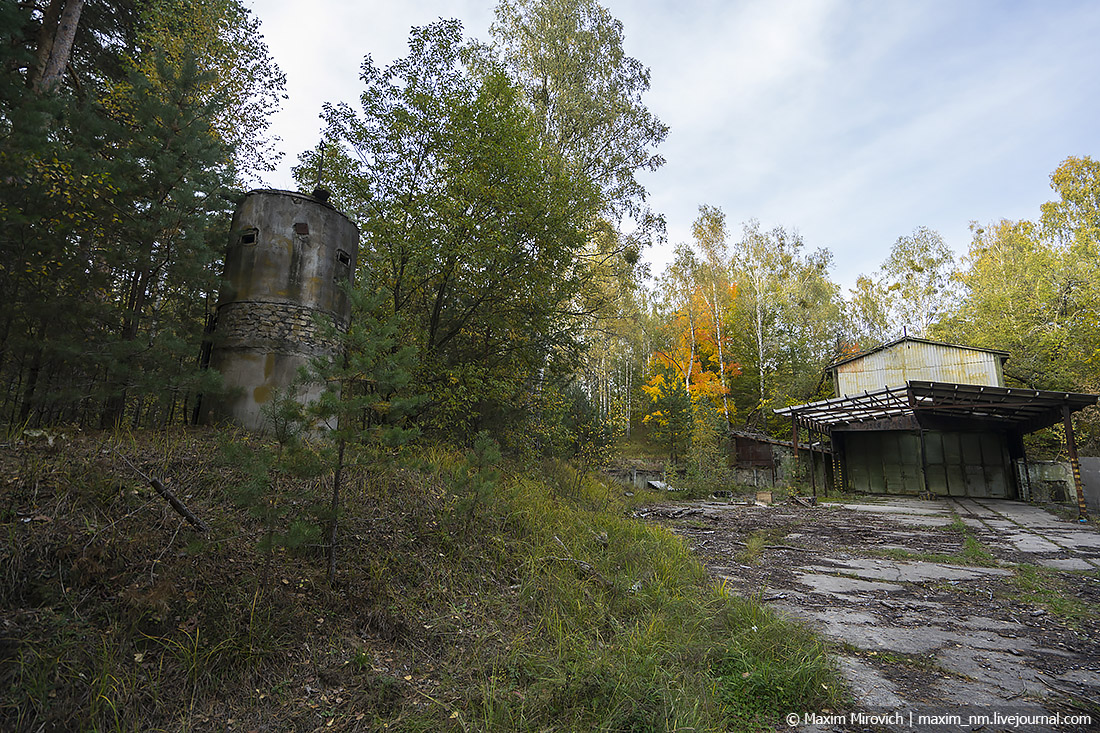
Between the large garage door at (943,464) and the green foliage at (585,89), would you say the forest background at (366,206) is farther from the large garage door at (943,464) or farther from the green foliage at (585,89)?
the large garage door at (943,464)

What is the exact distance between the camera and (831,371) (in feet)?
71.5

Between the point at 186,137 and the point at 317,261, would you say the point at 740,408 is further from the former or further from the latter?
the point at 186,137

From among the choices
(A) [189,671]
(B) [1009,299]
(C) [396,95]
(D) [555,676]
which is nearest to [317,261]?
(C) [396,95]

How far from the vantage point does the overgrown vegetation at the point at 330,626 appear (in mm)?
2219

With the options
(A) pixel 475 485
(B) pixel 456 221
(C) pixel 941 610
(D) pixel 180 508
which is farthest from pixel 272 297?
(C) pixel 941 610

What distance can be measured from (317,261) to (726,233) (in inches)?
865

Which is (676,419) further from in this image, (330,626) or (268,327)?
(330,626)

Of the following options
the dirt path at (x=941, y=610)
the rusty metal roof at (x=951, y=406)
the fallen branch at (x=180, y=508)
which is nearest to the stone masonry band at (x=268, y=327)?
the fallen branch at (x=180, y=508)

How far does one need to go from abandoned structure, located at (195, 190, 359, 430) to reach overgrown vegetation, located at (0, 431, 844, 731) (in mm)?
2714

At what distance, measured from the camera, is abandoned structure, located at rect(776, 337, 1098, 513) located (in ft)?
51.8

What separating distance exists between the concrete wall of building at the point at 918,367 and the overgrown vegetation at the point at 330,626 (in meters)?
18.3

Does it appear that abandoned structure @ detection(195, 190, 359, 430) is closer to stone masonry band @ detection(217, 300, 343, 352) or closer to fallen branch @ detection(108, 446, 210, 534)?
stone masonry band @ detection(217, 300, 343, 352)

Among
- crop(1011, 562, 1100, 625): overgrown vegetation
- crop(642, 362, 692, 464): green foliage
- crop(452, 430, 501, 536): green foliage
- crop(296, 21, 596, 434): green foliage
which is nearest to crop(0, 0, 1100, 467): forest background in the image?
crop(296, 21, 596, 434): green foliage

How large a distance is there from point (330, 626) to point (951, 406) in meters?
16.3
